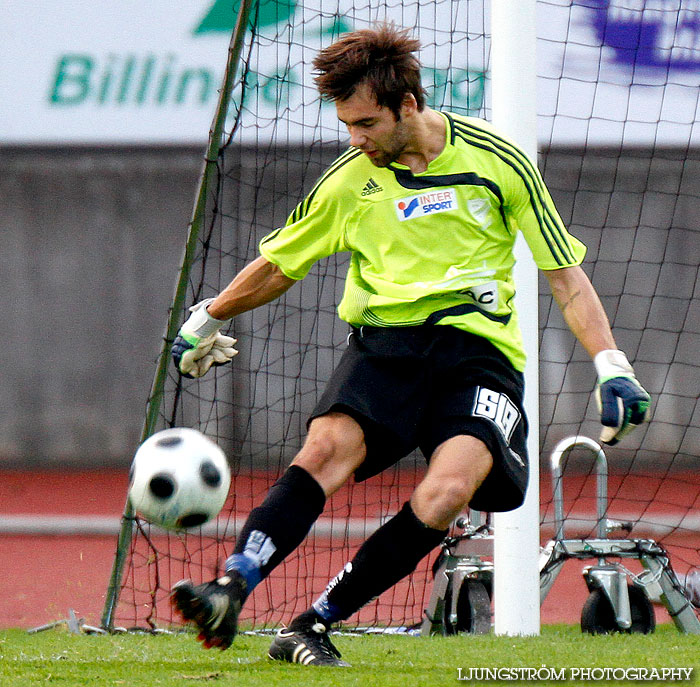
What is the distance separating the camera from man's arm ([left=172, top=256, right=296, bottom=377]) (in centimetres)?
331

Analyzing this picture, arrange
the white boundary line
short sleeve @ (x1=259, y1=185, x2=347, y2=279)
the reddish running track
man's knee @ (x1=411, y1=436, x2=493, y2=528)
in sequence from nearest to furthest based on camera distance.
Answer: man's knee @ (x1=411, y1=436, x2=493, y2=528) → short sleeve @ (x1=259, y1=185, x2=347, y2=279) → the reddish running track → the white boundary line

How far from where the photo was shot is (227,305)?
10.9 ft

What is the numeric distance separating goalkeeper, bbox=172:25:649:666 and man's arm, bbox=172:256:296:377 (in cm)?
1

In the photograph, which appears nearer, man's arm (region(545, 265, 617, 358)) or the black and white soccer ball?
the black and white soccer ball

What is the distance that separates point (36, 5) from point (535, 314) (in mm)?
7369

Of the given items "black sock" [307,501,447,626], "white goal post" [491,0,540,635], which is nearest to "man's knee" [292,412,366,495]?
"black sock" [307,501,447,626]

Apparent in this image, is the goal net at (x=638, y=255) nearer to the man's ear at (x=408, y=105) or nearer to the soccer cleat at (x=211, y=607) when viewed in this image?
the man's ear at (x=408, y=105)

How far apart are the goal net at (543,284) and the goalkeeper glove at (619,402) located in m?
3.91

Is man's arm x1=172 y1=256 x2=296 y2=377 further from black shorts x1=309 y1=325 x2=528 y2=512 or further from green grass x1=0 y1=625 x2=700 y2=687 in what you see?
green grass x1=0 y1=625 x2=700 y2=687

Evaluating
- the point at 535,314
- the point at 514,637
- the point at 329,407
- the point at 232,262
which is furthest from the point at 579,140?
the point at 329,407

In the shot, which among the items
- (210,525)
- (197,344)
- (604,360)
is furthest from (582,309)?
(210,525)

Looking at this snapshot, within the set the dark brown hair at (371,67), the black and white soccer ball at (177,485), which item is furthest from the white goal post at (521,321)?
the black and white soccer ball at (177,485)

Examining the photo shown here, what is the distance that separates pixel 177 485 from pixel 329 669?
625 mm

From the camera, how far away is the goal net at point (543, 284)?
795cm
